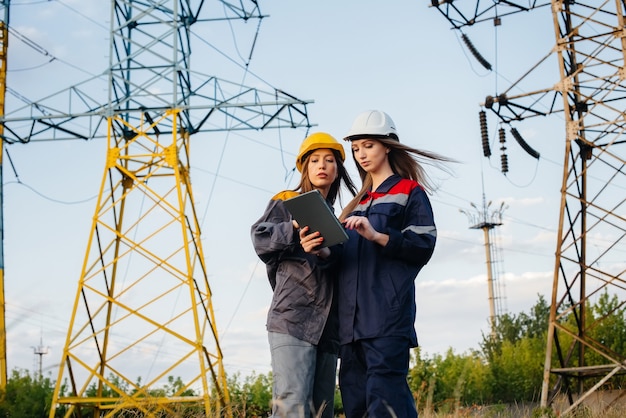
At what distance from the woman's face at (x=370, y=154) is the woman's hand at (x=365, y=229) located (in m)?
0.45

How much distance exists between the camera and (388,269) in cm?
294

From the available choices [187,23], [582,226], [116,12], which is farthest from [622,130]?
[116,12]

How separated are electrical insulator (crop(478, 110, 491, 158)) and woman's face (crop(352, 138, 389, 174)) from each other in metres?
8.15

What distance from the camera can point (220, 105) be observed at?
36.9ft

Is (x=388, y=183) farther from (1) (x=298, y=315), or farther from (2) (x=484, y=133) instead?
(2) (x=484, y=133)

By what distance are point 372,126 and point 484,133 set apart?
27.1 feet

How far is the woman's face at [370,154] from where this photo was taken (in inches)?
128

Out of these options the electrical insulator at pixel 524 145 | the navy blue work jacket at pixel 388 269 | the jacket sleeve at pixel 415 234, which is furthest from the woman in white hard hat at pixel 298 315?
the electrical insulator at pixel 524 145

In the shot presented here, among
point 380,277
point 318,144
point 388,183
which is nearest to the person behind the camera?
point 380,277

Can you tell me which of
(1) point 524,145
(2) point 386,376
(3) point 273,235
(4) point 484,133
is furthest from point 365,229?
(1) point 524,145

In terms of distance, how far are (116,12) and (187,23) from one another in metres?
1.12

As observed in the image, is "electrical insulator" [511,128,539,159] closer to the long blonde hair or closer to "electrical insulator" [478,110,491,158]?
"electrical insulator" [478,110,491,158]

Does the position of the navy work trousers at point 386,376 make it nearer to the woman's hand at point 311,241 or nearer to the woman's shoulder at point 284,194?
the woman's hand at point 311,241

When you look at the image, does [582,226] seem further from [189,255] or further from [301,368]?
[301,368]
